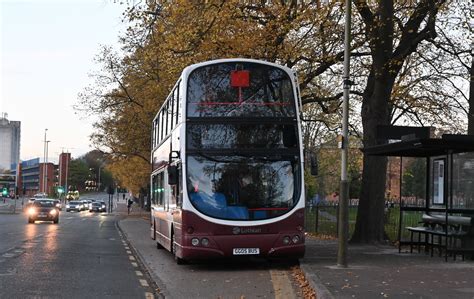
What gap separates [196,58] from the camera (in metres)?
20.5

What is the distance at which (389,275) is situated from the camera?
38.9 feet

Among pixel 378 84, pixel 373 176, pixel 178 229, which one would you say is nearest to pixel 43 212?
pixel 373 176

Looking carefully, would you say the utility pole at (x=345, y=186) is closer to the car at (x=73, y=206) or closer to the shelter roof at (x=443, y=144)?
the shelter roof at (x=443, y=144)

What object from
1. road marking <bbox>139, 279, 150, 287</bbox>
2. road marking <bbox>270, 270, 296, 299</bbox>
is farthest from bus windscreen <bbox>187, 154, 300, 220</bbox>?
road marking <bbox>139, 279, 150, 287</bbox>

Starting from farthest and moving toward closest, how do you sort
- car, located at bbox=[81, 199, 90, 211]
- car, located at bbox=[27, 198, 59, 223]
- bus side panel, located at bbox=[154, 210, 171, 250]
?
car, located at bbox=[81, 199, 90, 211] < car, located at bbox=[27, 198, 59, 223] < bus side panel, located at bbox=[154, 210, 171, 250]

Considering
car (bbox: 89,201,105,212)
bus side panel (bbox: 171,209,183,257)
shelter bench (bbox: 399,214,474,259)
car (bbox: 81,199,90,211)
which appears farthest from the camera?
car (bbox: 81,199,90,211)

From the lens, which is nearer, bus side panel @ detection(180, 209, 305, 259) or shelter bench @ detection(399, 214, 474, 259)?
bus side panel @ detection(180, 209, 305, 259)

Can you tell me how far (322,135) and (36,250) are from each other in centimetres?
3292

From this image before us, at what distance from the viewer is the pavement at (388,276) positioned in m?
9.65

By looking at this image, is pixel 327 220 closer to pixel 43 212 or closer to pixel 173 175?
pixel 43 212

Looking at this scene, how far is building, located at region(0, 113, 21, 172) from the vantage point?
166m

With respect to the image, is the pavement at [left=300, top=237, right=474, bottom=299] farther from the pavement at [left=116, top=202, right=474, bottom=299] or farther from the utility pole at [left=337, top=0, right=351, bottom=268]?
the utility pole at [left=337, top=0, right=351, bottom=268]

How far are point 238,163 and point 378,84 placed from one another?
765cm

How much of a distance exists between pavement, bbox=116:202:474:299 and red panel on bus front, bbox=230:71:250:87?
13.7 ft
